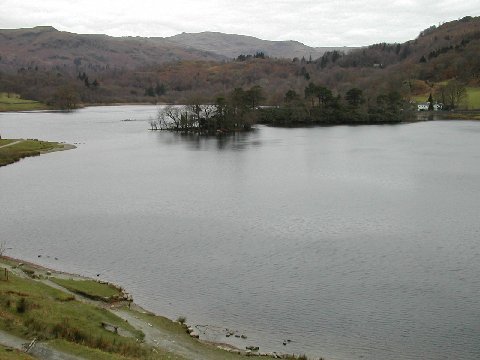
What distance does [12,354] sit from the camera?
60.7 feet

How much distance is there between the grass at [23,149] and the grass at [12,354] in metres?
69.1

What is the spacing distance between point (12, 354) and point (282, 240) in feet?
82.3

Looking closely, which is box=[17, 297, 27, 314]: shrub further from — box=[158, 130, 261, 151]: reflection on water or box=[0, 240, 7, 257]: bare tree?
box=[158, 130, 261, 151]: reflection on water

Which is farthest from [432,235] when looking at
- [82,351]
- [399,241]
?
[82,351]

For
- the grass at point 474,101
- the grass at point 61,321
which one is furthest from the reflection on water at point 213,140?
the grass at point 474,101

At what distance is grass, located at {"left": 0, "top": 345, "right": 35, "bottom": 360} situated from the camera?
1788 cm

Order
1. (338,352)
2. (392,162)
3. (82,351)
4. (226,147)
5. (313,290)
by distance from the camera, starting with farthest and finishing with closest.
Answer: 1. (226,147)
2. (392,162)
3. (313,290)
4. (338,352)
5. (82,351)

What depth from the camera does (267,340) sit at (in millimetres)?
25438

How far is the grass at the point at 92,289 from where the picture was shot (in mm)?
29438

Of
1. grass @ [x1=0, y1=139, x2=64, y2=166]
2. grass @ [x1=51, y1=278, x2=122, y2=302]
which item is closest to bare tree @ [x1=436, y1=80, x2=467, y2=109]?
grass @ [x1=0, y1=139, x2=64, y2=166]

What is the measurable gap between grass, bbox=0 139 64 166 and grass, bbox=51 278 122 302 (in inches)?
2275

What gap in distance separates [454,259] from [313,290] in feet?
36.2

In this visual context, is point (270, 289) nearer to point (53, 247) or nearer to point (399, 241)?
point (399, 241)

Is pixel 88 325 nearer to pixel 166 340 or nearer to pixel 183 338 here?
pixel 166 340
